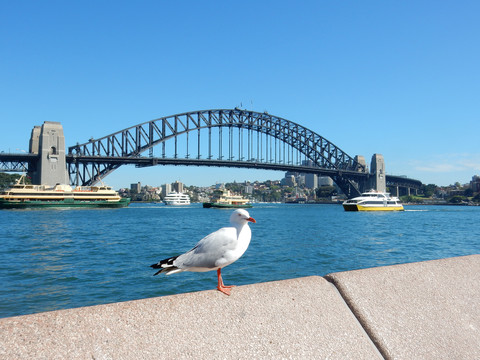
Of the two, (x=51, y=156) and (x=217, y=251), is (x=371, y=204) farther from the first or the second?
(x=217, y=251)

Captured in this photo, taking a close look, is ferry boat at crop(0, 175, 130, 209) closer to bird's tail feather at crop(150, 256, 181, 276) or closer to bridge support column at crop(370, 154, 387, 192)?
bridge support column at crop(370, 154, 387, 192)

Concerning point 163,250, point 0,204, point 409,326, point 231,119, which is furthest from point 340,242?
point 231,119

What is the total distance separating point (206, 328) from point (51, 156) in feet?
180

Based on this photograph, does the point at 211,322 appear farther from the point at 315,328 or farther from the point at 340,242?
the point at 340,242

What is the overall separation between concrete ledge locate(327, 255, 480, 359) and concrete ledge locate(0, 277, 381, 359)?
0.34ft

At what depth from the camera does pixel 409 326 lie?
1.93 metres

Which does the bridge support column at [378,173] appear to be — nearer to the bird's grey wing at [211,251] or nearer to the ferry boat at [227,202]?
the ferry boat at [227,202]

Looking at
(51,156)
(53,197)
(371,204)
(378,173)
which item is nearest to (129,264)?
(53,197)

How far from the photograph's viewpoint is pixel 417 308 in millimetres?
2049

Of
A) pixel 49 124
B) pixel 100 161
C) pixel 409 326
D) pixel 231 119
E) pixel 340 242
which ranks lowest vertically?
pixel 340 242

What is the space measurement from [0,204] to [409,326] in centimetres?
5466

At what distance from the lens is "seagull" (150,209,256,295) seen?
206 cm

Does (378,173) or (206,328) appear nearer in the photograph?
(206,328)

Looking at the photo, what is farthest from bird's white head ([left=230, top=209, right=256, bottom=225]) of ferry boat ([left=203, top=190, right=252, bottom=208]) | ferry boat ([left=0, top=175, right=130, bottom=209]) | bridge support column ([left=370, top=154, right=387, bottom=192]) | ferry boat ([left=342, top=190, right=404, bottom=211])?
bridge support column ([left=370, top=154, right=387, bottom=192])
